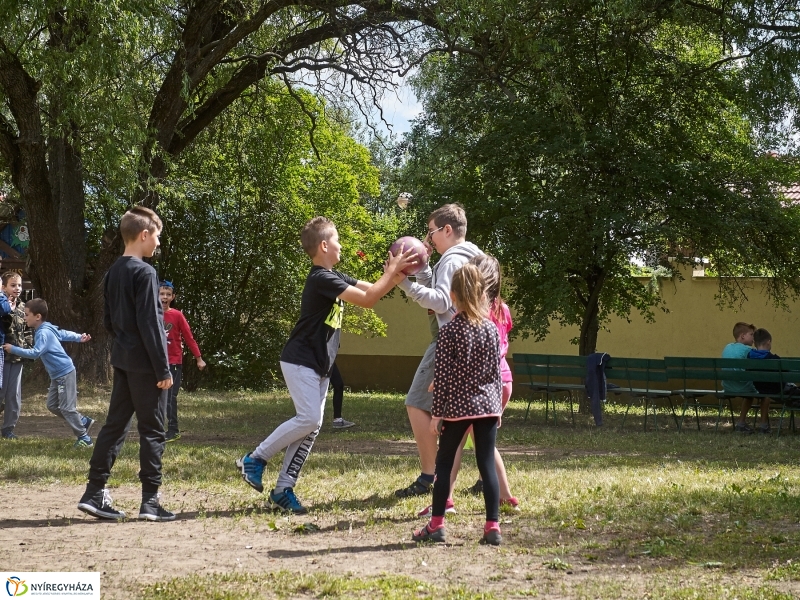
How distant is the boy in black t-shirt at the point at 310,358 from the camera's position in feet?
19.3

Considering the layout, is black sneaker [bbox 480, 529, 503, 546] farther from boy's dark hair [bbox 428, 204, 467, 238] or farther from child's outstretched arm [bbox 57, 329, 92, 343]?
child's outstretched arm [bbox 57, 329, 92, 343]

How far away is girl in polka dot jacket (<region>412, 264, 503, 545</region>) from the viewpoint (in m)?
5.16

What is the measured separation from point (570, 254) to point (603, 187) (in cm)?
115

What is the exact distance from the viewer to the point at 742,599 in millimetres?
4031

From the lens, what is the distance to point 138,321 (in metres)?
5.64

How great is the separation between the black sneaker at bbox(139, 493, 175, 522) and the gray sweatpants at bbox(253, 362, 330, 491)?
650 mm

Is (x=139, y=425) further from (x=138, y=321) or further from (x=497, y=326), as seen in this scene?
(x=497, y=326)

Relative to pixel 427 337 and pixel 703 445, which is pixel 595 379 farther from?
pixel 427 337

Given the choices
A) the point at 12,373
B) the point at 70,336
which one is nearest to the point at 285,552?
the point at 70,336

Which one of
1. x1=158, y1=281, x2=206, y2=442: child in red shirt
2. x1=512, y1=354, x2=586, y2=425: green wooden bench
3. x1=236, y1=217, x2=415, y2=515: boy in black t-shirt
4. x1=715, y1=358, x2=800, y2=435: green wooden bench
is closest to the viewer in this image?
x1=236, y1=217, x2=415, y2=515: boy in black t-shirt

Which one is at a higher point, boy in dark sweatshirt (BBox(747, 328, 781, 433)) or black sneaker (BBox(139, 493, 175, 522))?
boy in dark sweatshirt (BBox(747, 328, 781, 433))

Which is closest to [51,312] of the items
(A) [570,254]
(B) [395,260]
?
(A) [570,254]

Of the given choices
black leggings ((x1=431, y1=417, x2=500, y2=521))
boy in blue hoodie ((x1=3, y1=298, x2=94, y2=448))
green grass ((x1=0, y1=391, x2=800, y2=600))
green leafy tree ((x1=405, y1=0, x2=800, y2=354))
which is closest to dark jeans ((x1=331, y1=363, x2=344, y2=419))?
green grass ((x1=0, y1=391, x2=800, y2=600))

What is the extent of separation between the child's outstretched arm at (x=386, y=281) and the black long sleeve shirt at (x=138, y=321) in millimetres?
1119
